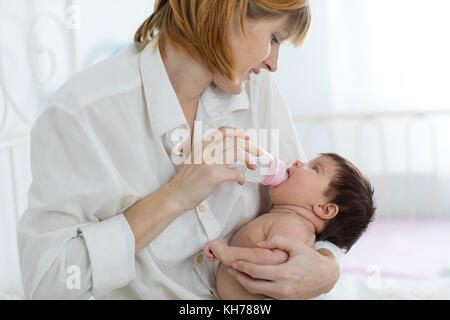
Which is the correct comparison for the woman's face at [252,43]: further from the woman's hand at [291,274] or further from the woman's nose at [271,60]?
the woman's hand at [291,274]

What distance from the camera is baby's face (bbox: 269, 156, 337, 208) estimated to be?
1.31 meters

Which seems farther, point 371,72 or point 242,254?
point 371,72

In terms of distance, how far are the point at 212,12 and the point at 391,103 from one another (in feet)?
6.77

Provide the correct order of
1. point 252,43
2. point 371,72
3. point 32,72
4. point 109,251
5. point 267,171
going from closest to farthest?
point 109,251
point 252,43
point 267,171
point 32,72
point 371,72

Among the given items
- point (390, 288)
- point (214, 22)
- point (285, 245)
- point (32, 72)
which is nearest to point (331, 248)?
point (285, 245)

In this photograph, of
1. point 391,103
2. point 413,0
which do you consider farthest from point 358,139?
point 413,0

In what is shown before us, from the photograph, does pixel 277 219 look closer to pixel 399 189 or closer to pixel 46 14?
pixel 46 14

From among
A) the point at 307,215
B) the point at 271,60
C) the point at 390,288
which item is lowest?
the point at 390,288

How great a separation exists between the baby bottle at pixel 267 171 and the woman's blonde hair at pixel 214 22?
205mm

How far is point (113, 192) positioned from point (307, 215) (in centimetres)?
51

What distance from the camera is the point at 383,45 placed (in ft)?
9.40

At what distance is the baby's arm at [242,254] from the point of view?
109 cm

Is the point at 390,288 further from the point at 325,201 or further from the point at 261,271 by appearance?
the point at 261,271

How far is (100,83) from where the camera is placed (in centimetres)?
106
